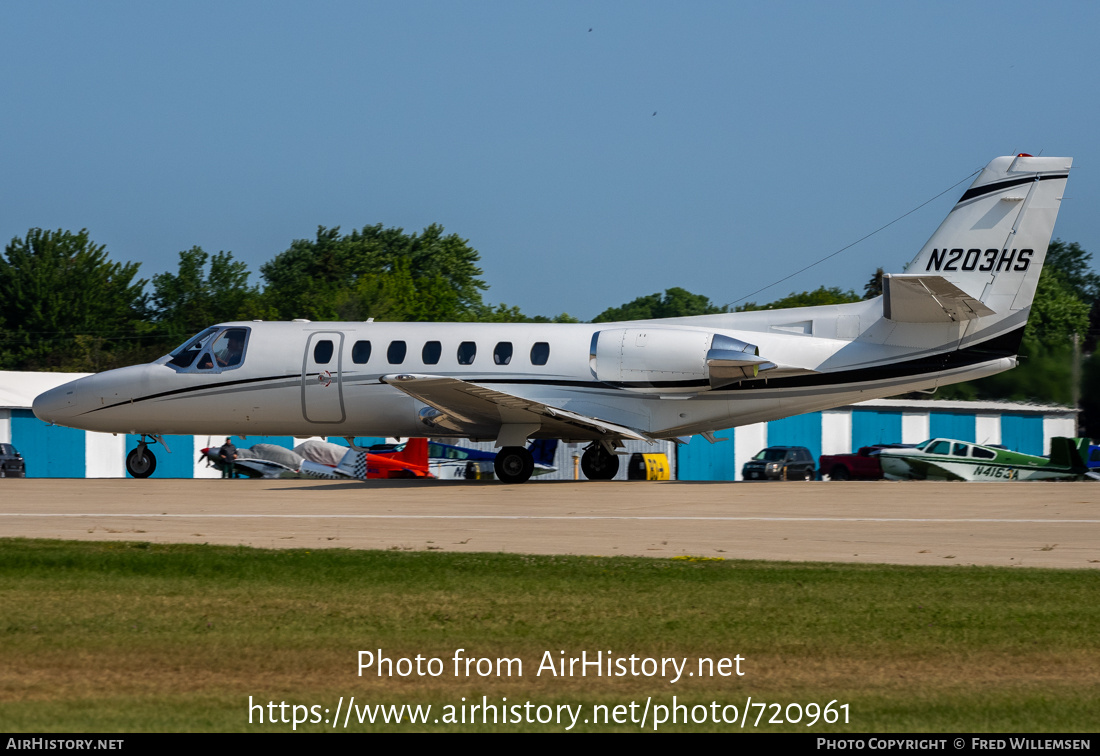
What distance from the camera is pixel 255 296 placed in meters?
97.4

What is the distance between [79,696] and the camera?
654 centimetres

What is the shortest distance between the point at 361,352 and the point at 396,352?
74 centimetres

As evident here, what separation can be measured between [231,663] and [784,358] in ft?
55.0

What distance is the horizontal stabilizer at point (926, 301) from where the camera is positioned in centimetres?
2108

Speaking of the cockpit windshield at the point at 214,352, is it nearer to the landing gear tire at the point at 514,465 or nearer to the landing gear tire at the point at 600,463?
the landing gear tire at the point at 514,465

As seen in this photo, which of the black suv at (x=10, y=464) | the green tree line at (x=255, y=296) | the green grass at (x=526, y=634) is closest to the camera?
the green grass at (x=526, y=634)

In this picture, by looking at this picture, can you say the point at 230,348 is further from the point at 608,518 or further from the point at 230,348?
the point at 608,518

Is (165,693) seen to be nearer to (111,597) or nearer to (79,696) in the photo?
(79,696)

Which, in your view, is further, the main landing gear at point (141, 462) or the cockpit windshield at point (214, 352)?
the main landing gear at point (141, 462)

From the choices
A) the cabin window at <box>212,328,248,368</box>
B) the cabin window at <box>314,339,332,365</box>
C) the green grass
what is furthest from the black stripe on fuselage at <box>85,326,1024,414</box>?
the green grass

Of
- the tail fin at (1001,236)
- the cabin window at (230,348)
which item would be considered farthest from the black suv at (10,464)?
the tail fin at (1001,236)

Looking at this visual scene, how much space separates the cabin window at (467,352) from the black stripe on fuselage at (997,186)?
32.1 feet

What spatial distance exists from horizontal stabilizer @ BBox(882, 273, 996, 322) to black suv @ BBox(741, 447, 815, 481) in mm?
20727
